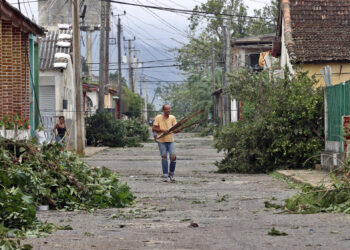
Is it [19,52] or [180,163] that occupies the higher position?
[19,52]

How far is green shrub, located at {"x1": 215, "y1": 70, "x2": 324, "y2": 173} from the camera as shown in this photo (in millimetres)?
20047

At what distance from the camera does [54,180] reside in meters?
11.6

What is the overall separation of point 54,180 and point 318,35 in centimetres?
1775

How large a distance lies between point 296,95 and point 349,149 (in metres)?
4.27

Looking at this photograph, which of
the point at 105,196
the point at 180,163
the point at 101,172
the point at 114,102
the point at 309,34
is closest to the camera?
the point at 105,196

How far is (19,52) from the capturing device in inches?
743

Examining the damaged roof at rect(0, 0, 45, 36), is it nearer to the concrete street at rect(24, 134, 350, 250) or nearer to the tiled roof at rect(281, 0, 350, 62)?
the concrete street at rect(24, 134, 350, 250)

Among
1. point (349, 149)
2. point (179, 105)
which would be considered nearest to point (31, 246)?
point (349, 149)

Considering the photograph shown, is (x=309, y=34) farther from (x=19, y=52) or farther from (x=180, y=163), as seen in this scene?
(x=19, y=52)

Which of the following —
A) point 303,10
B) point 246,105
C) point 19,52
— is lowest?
point 246,105

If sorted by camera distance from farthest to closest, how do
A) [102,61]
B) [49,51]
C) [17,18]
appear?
[102,61] → [49,51] → [17,18]

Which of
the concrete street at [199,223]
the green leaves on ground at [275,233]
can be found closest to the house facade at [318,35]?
the concrete street at [199,223]

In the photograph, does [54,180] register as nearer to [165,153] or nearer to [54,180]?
[54,180]

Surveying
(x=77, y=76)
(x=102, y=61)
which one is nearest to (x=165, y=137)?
(x=77, y=76)
